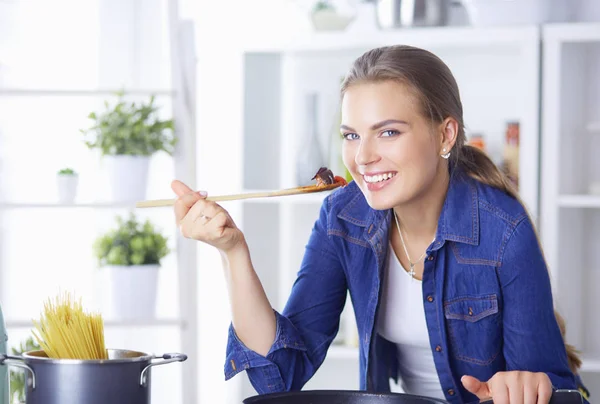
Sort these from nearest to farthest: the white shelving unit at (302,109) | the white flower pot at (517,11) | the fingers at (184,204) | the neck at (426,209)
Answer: the fingers at (184,204) < the neck at (426,209) < the white shelving unit at (302,109) < the white flower pot at (517,11)

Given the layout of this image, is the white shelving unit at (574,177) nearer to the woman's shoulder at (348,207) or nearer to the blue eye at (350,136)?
the woman's shoulder at (348,207)

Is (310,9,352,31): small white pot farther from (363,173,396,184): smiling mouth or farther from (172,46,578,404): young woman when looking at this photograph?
(363,173,396,184): smiling mouth

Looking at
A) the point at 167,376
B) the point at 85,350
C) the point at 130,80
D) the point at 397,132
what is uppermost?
the point at 130,80

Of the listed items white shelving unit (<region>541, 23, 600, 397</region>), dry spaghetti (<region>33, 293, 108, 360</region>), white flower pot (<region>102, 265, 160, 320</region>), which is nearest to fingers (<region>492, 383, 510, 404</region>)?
dry spaghetti (<region>33, 293, 108, 360</region>)

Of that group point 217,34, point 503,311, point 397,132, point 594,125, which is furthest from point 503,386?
point 217,34

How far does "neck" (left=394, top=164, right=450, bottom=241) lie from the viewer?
164cm

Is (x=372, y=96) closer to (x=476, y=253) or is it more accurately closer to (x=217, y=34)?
(x=476, y=253)

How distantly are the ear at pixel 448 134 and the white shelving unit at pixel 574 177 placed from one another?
3.79ft

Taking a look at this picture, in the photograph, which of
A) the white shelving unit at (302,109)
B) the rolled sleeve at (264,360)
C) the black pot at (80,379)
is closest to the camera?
the black pot at (80,379)

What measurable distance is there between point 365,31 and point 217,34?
58cm

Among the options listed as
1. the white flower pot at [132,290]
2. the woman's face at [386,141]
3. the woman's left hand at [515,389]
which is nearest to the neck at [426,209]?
the woman's face at [386,141]

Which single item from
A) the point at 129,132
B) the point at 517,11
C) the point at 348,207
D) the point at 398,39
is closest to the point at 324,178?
the point at 348,207

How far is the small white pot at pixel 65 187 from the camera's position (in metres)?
2.64

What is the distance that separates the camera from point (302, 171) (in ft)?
9.29
